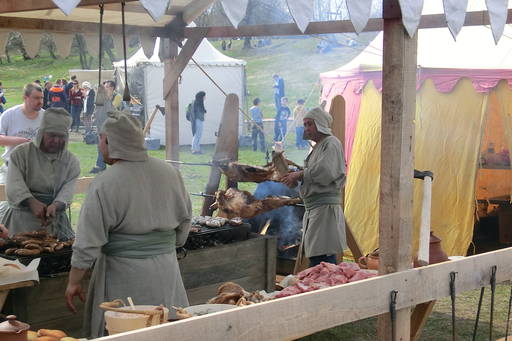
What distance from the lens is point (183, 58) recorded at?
8031mm

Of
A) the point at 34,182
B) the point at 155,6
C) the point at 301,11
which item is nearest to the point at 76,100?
the point at 34,182

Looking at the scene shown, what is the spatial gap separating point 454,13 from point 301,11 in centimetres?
96

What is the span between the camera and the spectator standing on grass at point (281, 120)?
22.7 m

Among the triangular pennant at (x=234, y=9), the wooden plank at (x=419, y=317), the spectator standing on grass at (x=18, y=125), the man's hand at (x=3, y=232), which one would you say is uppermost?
the triangular pennant at (x=234, y=9)

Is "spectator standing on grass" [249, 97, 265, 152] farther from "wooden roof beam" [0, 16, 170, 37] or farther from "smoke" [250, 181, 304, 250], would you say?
"smoke" [250, 181, 304, 250]

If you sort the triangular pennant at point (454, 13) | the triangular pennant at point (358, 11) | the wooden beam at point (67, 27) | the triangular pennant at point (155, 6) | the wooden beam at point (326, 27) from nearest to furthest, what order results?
the triangular pennant at point (155, 6)
the triangular pennant at point (358, 11)
the triangular pennant at point (454, 13)
the wooden beam at point (326, 27)
the wooden beam at point (67, 27)

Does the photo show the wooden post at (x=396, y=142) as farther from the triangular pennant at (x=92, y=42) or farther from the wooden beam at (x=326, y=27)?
the triangular pennant at (x=92, y=42)

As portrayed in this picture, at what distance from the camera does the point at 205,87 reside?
2256 centimetres

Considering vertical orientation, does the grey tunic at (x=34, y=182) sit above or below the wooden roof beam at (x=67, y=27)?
below

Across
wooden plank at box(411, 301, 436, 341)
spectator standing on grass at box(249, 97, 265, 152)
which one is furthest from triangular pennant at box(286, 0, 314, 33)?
spectator standing on grass at box(249, 97, 265, 152)

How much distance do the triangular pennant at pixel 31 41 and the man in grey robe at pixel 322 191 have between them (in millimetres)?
3159

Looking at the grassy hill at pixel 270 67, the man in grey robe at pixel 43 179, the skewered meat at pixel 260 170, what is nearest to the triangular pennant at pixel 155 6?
the man in grey robe at pixel 43 179

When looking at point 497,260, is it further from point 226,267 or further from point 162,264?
point 226,267

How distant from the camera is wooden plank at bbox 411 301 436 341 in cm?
538
